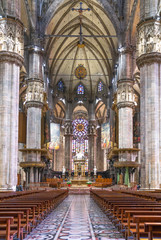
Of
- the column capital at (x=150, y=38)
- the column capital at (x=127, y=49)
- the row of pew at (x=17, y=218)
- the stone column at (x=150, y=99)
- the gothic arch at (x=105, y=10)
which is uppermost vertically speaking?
the gothic arch at (x=105, y=10)

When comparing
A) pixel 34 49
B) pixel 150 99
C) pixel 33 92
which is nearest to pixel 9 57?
pixel 150 99

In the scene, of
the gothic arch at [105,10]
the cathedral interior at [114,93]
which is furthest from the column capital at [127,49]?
the gothic arch at [105,10]

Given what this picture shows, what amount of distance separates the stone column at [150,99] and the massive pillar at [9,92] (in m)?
8.84

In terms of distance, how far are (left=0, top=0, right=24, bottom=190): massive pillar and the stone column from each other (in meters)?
8.84

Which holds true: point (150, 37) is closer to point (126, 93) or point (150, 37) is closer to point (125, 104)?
point (126, 93)

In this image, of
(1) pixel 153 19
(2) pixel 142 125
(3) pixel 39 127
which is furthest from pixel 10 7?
(3) pixel 39 127

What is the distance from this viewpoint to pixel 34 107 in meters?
39.5

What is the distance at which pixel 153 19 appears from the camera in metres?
24.4

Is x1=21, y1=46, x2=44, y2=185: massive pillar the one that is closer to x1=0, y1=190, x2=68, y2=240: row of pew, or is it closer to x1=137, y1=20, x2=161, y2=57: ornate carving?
x1=137, y1=20, x2=161, y2=57: ornate carving

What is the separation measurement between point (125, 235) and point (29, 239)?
2.10 meters

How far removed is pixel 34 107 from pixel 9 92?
601 inches

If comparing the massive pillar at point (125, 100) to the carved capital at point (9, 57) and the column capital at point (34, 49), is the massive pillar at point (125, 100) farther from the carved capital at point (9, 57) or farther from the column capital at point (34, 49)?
the carved capital at point (9, 57)

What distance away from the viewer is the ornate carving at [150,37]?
24359mm

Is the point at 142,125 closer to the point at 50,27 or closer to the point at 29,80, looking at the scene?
the point at 29,80
